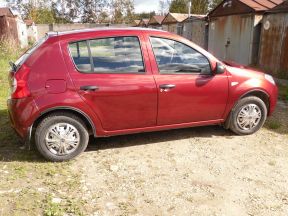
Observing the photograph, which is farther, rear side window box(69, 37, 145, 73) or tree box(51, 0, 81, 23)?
tree box(51, 0, 81, 23)

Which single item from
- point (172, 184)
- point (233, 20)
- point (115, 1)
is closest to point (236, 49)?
point (233, 20)

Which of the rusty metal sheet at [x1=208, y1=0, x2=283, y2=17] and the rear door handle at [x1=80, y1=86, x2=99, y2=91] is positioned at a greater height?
the rusty metal sheet at [x1=208, y1=0, x2=283, y2=17]

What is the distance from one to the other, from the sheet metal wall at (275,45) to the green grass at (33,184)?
8517 millimetres

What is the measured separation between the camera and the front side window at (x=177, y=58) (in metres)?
4.65

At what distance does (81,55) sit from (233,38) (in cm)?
1088

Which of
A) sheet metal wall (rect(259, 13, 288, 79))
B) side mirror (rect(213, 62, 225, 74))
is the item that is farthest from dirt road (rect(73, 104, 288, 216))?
sheet metal wall (rect(259, 13, 288, 79))

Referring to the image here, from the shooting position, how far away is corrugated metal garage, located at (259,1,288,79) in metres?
10.5

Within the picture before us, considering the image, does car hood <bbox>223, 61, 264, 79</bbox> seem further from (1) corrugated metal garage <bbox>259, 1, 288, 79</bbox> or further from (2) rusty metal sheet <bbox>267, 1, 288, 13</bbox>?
(2) rusty metal sheet <bbox>267, 1, 288, 13</bbox>

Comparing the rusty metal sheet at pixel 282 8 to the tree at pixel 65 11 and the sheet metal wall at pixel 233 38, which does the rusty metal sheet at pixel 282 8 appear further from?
the tree at pixel 65 11

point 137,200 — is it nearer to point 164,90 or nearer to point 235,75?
point 164,90

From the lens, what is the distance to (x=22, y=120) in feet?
13.8

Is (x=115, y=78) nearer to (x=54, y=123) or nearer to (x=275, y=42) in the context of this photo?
(x=54, y=123)

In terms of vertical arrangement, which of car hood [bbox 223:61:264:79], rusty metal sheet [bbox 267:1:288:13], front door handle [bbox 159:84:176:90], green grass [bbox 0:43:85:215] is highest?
rusty metal sheet [bbox 267:1:288:13]

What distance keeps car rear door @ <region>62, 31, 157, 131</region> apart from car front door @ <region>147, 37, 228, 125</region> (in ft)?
0.51
